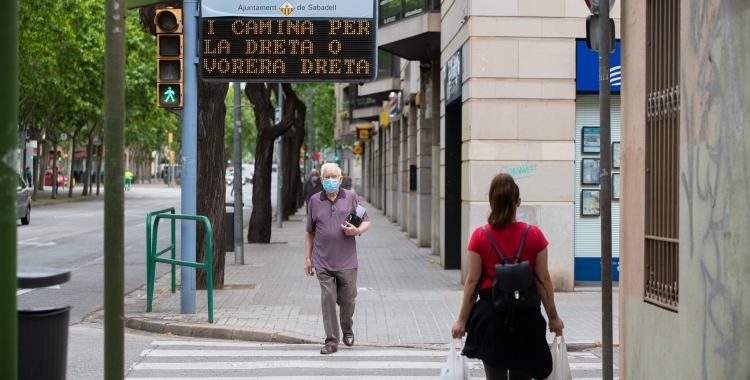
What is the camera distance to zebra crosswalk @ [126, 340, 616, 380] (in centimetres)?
745

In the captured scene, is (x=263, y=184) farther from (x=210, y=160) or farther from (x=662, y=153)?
(x=662, y=153)

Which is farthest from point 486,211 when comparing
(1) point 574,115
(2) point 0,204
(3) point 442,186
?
(2) point 0,204

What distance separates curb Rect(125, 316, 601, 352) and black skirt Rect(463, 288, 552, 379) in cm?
393

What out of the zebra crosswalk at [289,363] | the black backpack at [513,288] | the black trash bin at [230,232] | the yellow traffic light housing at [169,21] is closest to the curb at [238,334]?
the zebra crosswalk at [289,363]

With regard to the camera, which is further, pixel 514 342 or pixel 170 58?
pixel 170 58

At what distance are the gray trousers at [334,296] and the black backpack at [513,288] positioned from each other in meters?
3.68

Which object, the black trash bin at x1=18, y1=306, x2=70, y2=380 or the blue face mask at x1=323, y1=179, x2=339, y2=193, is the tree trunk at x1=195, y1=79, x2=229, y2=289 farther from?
the black trash bin at x1=18, y1=306, x2=70, y2=380

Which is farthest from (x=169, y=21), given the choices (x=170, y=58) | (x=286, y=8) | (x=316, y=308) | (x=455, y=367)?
(x=455, y=367)

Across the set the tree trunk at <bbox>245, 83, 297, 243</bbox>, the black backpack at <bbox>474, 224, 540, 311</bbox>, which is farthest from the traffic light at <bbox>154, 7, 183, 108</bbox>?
the tree trunk at <bbox>245, 83, 297, 243</bbox>

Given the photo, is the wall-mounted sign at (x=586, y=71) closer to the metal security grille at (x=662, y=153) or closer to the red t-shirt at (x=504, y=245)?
the metal security grille at (x=662, y=153)

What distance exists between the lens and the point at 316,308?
36.8 feet

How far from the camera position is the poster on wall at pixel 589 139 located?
517 inches

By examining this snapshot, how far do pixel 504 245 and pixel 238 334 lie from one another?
4909 millimetres

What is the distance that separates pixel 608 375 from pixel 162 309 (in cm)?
664
